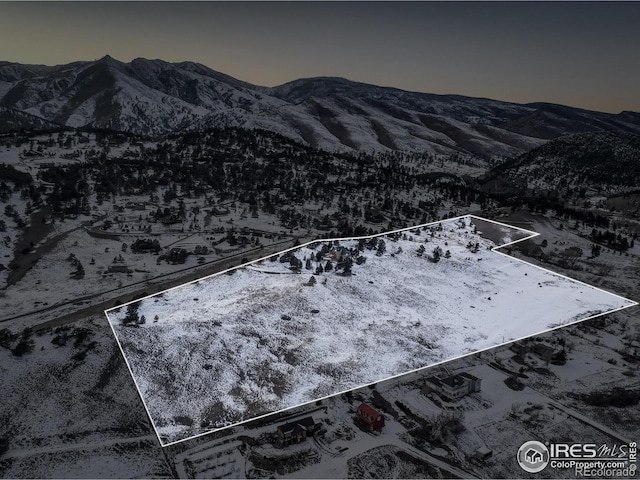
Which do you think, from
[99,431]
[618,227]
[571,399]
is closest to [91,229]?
[99,431]

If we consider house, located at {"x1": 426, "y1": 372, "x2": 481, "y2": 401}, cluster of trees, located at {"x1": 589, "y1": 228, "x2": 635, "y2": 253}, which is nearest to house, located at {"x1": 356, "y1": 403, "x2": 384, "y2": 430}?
house, located at {"x1": 426, "y1": 372, "x2": 481, "y2": 401}

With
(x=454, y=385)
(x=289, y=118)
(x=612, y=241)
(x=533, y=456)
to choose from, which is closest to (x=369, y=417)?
(x=454, y=385)

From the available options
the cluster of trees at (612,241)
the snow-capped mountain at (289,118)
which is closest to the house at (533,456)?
the cluster of trees at (612,241)

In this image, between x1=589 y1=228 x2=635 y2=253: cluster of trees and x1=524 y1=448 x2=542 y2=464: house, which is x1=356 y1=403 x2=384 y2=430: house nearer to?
x1=524 y1=448 x2=542 y2=464: house

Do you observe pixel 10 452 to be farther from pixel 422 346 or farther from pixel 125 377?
pixel 422 346

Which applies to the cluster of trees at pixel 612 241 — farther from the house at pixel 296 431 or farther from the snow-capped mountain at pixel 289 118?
the snow-capped mountain at pixel 289 118

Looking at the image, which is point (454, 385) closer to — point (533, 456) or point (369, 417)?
point (533, 456)
